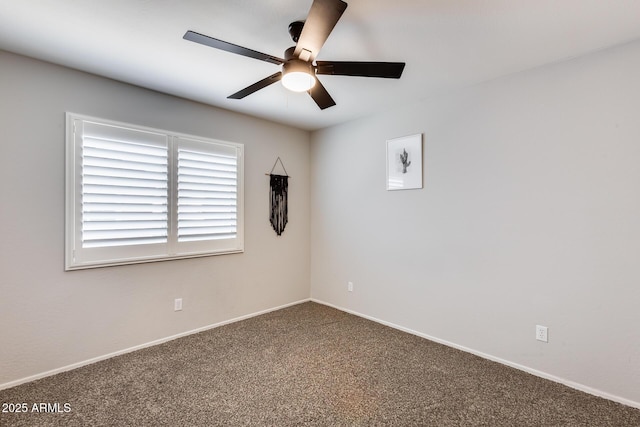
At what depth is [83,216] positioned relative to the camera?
2576 millimetres

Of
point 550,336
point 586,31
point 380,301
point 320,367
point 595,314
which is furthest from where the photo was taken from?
point 380,301

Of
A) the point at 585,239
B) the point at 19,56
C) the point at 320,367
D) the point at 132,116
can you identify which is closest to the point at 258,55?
the point at 132,116

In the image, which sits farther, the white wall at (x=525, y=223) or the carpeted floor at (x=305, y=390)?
the white wall at (x=525, y=223)

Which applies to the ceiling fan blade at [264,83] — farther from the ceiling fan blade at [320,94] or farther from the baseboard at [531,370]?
the baseboard at [531,370]

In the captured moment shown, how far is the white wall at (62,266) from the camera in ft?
7.52

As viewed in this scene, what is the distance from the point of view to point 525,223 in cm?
253

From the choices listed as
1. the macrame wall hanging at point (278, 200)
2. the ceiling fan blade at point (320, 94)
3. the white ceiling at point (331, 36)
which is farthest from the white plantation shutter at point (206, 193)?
the ceiling fan blade at point (320, 94)

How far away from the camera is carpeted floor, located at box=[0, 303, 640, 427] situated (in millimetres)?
1938

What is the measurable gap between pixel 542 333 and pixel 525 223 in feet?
2.94

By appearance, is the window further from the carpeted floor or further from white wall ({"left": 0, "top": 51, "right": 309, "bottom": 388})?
the carpeted floor

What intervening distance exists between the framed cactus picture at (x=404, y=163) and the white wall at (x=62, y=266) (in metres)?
1.82

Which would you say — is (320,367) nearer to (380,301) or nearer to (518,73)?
(380,301)

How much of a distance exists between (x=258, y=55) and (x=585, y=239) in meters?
2.65

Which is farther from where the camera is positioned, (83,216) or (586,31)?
(83,216)
